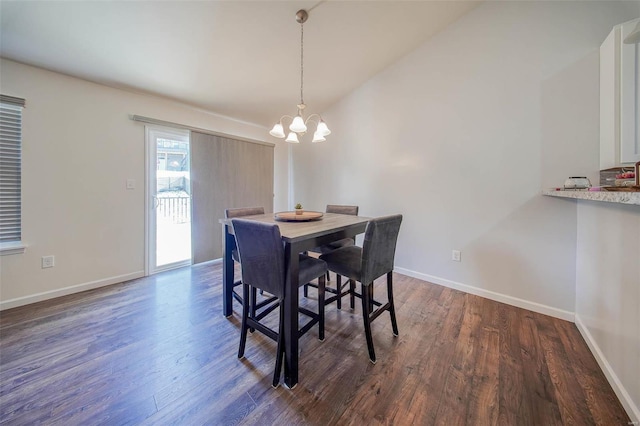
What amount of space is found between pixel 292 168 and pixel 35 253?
3553 mm

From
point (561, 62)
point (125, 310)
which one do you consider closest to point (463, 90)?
point (561, 62)

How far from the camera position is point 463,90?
8.25ft

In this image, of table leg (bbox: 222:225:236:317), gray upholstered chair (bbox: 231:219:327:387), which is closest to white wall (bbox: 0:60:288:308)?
table leg (bbox: 222:225:236:317)

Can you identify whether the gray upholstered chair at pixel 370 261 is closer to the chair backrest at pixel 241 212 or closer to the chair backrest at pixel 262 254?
the chair backrest at pixel 262 254

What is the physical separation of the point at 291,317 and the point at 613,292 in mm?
1996

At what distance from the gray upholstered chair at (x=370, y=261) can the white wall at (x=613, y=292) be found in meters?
1.21

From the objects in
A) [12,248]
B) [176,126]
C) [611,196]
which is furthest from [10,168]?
[611,196]

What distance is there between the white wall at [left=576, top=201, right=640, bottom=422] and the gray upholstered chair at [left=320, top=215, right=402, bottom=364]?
1.21 metres

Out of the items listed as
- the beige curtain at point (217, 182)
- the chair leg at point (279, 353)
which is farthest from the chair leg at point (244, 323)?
the beige curtain at point (217, 182)

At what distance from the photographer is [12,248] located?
2.10 m

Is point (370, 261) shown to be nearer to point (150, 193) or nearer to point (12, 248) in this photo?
point (150, 193)

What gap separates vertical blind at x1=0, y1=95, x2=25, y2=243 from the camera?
208 cm

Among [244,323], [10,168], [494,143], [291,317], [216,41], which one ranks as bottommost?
[244,323]

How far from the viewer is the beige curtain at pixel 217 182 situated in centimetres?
332
